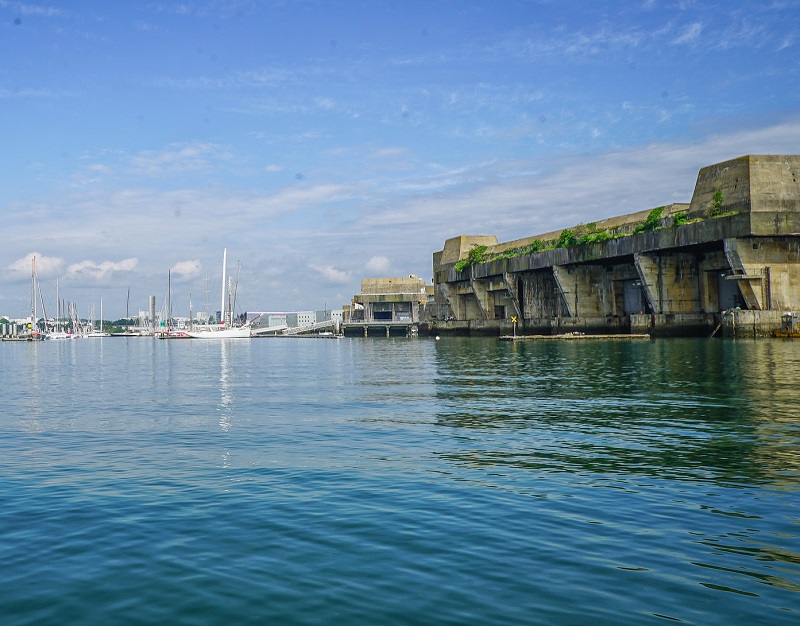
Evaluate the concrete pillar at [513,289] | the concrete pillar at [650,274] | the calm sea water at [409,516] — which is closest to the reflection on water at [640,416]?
the calm sea water at [409,516]

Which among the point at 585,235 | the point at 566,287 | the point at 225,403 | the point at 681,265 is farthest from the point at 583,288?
the point at 225,403

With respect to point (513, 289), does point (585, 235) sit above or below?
above

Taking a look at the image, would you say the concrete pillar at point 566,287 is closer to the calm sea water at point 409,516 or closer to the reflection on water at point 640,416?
the reflection on water at point 640,416

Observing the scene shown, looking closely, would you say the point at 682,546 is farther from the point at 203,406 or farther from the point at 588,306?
the point at 588,306

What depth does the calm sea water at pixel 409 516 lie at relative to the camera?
720 centimetres

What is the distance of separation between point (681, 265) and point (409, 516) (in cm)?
7143

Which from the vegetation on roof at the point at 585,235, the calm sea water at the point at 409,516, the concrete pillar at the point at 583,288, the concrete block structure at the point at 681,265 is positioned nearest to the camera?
the calm sea water at the point at 409,516

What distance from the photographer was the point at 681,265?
7519 centimetres

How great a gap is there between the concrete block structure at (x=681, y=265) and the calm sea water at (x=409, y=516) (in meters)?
43.5

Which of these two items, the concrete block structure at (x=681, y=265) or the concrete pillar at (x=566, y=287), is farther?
the concrete pillar at (x=566, y=287)

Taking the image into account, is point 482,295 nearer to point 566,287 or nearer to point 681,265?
point 566,287

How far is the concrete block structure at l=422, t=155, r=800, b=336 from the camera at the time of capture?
62688mm

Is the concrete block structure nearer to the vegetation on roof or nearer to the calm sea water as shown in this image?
the vegetation on roof

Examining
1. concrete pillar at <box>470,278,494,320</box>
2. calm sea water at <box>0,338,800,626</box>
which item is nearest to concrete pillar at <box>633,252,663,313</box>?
concrete pillar at <box>470,278,494,320</box>
